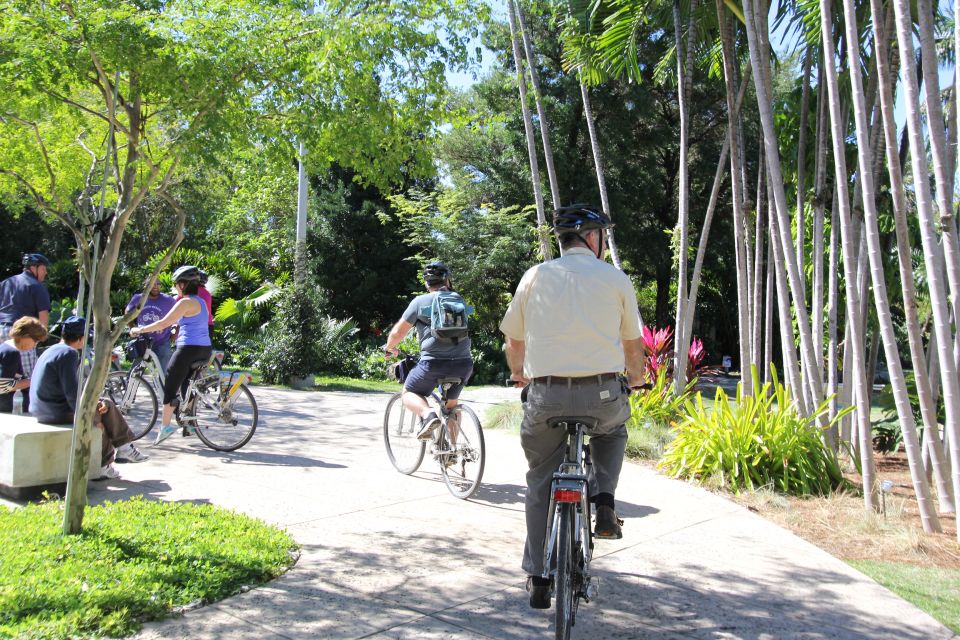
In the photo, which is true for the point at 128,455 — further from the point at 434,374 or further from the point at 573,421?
the point at 573,421

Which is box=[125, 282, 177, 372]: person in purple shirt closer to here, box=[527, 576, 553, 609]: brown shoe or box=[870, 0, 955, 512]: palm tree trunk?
box=[527, 576, 553, 609]: brown shoe

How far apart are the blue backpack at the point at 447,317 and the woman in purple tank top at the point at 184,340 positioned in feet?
8.50

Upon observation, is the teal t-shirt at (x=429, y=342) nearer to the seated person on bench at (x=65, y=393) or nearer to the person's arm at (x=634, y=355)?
the seated person on bench at (x=65, y=393)

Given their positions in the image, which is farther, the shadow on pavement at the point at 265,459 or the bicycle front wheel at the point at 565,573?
the shadow on pavement at the point at 265,459

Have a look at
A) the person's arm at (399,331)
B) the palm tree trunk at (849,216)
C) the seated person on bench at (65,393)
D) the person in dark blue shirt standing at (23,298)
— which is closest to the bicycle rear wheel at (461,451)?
the person's arm at (399,331)

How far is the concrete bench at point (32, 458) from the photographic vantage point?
5934 millimetres

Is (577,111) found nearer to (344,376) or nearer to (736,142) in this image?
(344,376)

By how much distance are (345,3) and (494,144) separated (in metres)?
19.9

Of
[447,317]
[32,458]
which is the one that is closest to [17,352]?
Result: [32,458]

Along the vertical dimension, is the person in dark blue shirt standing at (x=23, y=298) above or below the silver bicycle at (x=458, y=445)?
above

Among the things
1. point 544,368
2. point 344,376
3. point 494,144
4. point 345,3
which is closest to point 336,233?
point 494,144

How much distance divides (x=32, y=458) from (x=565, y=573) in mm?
4341

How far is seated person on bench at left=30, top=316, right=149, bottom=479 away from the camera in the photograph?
6.38 metres

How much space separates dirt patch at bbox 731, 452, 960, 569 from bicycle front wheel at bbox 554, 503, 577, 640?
2.78 meters
